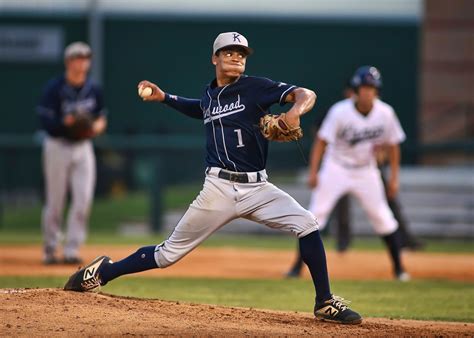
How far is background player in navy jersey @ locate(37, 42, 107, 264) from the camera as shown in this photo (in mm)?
10984

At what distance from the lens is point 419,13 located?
71.1 feet

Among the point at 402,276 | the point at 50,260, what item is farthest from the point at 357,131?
the point at 50,260

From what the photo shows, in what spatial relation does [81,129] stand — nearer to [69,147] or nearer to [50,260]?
[69,147]

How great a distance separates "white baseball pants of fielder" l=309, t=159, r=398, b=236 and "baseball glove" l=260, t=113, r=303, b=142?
407cm

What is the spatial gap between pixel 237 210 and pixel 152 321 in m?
0.92

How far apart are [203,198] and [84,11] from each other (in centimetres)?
1687

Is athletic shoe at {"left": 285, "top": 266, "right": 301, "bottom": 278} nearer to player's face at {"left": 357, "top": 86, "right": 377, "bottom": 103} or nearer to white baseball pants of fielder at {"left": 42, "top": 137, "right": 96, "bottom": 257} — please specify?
player's face at {"left": 357, "top": 86, "right": 377, "bottom": 103}

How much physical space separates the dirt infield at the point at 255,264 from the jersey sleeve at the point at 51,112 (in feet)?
4.79

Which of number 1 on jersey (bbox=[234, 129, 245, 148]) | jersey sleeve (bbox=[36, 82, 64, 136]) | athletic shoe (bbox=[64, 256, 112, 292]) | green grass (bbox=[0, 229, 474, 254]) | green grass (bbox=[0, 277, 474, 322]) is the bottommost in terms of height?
green grass (bbox=[0, 229, 474, 254])

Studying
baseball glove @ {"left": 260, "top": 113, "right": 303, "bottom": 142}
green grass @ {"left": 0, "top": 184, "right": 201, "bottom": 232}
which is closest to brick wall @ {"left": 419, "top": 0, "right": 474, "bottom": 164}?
green grass @ {"left": 0, "top": 184, "right": 201, "bottom": 232}

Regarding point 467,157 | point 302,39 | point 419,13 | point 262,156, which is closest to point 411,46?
point 419,13

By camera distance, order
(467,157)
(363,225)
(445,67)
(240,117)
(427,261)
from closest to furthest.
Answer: (240,117) < (427,261) < (363,225) < (467,157) < (445,67)

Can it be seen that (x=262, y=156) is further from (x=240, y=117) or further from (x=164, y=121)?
(x=164, y=121)

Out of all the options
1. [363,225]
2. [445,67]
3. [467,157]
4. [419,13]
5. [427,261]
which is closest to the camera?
[427,261]
